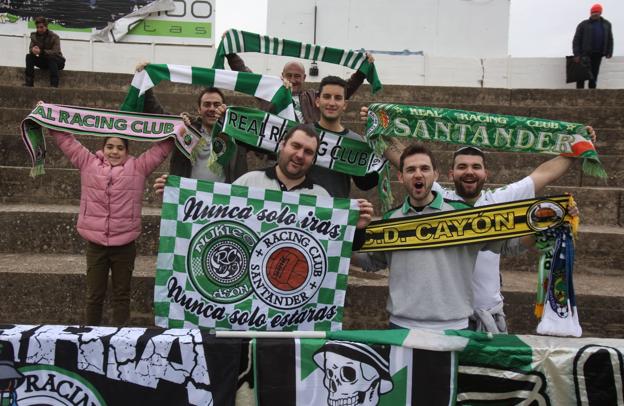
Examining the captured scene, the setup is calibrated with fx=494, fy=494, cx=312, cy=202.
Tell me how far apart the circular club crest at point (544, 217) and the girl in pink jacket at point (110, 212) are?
8.15 ft

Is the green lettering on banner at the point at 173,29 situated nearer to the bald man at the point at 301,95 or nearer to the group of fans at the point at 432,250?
the bald man at the point at 301,95

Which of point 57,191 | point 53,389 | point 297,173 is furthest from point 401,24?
point 53,389

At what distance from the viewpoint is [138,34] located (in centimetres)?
1202

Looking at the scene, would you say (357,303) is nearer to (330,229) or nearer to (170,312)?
(330,229)

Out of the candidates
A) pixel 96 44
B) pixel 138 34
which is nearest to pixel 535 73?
pixel 138 34

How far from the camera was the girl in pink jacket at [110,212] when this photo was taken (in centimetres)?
342

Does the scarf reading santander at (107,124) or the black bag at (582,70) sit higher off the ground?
the black bag at (582,70)

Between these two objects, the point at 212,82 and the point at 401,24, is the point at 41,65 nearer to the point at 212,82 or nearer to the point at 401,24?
the point at 212,82

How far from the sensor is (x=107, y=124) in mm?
3564

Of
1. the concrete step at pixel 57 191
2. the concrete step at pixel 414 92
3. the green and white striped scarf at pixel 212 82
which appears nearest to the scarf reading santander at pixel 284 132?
the green and white striped scarf at pixel 212 82

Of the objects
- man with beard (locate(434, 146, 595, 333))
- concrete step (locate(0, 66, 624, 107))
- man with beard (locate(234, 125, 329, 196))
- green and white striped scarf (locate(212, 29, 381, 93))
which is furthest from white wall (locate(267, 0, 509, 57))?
man with beard (locate(234, 125, 329, 196))

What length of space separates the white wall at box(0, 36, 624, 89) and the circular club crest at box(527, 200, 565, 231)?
950cm

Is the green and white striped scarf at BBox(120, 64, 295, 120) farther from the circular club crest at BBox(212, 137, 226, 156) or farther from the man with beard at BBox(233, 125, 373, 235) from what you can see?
the man with beard at BBox(233, 125, 373, 235)

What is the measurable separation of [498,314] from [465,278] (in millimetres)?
409
